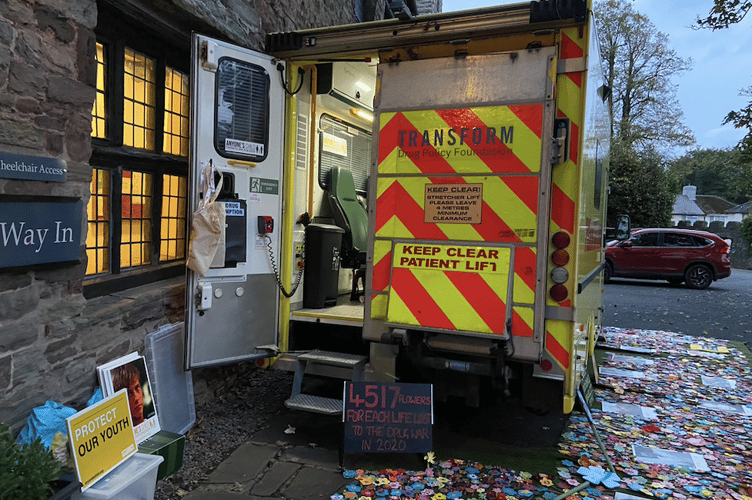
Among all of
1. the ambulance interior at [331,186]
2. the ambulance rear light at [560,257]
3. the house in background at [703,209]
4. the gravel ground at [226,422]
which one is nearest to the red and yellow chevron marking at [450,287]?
the ambulance rear light at [560,257]

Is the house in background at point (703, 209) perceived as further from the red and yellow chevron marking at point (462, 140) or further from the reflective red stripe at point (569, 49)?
the red and yellow chevron marking at point (462, 140)

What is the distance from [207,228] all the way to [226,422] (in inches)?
63.9

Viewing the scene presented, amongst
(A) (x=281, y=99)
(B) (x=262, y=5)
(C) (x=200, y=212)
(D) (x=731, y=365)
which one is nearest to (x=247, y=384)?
(C) (x=200, y=212)

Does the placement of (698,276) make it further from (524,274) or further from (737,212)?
(737,212)

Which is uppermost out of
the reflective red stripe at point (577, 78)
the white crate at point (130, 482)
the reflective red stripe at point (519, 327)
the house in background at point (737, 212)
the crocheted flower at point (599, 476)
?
the house in background at point (737, 212)

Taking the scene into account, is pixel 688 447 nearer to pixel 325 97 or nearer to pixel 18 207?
pixel 325 97

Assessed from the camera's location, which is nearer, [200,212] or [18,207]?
[18,207]

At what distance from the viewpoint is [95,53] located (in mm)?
3244

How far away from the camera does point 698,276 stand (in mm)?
14023

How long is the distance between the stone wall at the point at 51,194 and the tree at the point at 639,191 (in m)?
19.9

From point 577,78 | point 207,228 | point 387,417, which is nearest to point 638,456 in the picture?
point 387,417

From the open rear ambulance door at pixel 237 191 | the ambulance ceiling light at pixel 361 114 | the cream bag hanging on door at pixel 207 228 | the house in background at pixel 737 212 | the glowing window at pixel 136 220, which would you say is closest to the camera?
the cream bag hanging on door at pixel 207 228

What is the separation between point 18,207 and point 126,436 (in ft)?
4.36

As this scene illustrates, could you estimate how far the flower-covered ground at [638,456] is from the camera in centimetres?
335
